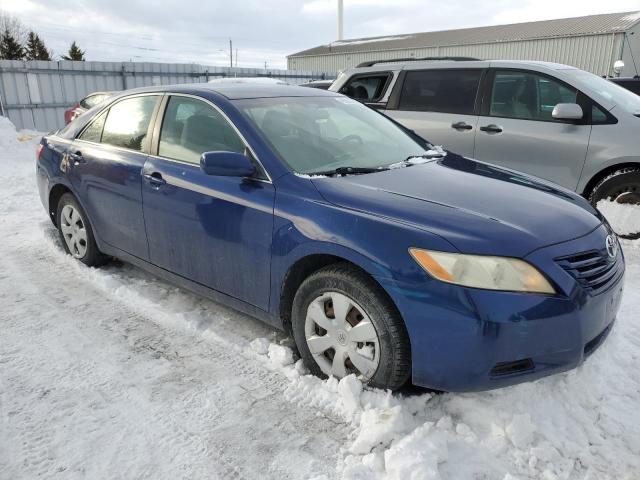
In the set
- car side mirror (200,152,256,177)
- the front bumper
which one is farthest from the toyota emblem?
car side mirror (200,152,256,177)

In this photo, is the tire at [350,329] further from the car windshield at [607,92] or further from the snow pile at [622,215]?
the car windshield at [607,92]

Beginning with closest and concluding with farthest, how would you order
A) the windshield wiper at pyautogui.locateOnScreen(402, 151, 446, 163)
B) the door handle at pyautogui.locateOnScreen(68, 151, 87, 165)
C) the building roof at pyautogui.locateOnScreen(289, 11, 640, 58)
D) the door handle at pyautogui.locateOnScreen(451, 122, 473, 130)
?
the windshield wiper at pyautogui.locateOnScreen(402, 151, 446, 163)
the door handle at pyautogui.locateOnScreen(68, 151, 87, 165)
the door handle at pyautogui.locateOnScreen(451, 122, 473, 130)
the building roof at pyautogui.locateOnScreen(289, 11, 640, 58)

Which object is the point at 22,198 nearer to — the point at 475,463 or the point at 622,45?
the point at 475,463

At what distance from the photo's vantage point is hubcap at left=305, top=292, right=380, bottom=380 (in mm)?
2506

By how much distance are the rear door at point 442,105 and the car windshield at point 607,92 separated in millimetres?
1033

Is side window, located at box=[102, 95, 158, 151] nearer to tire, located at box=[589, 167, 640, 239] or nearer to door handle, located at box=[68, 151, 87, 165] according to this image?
door handle, located at box=[68, 151, 87, 165]

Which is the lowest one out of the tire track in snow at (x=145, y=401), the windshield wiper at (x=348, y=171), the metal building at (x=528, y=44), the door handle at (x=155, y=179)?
the tire track in snow at (x=145, y=401)

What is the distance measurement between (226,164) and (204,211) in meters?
0.43

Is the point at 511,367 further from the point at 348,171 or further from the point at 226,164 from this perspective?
the point at 226,164

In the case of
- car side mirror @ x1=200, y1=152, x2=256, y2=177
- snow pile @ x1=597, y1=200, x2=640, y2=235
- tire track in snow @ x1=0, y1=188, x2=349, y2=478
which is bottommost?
tire track in snow @ x1=0, y1=188, x2=349, y2=478

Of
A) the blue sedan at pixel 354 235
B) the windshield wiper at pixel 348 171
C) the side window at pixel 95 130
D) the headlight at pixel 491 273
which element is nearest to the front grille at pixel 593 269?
the blue sedan at pixel 354 235

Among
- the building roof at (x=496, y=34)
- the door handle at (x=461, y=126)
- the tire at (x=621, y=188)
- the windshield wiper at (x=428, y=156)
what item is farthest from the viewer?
the building roof at (x=496, y=34)

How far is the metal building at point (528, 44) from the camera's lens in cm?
2644

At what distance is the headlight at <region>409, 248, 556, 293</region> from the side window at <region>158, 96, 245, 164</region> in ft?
4.69
